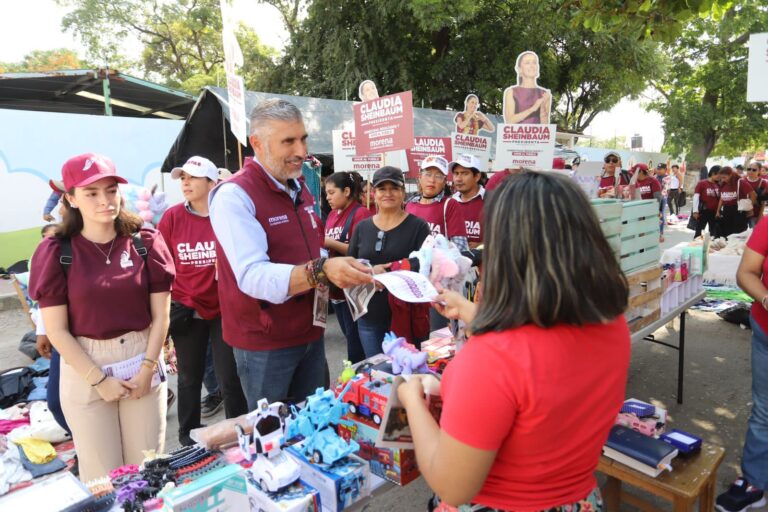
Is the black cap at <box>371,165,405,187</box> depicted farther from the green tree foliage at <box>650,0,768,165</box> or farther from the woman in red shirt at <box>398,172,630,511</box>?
the green tree foliage at <box>650,0,768,165</box>

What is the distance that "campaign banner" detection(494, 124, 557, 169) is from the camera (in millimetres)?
4648

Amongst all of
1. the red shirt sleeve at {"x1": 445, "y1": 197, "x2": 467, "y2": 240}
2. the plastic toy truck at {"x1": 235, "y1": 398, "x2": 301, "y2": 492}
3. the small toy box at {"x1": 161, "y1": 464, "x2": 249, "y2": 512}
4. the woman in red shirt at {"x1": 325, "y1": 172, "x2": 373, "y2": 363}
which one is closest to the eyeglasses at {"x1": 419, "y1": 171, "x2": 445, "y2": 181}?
the red shirt sleeve at {"x1": 445, "y1": 197, "x2": 467, "y2": 240}

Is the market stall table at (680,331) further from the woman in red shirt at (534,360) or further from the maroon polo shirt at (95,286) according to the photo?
the maroon polo shirt at (95,286)

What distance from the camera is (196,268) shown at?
3537 mm

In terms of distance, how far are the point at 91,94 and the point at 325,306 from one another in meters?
13.3

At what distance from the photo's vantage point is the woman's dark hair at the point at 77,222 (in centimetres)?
230

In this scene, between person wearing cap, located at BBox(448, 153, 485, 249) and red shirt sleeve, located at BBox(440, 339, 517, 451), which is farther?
person wearing cap, located at BBox(448, 153, 485, 249)

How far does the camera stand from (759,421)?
2.80 metres

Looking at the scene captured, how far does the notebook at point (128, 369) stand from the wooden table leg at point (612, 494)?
2.58 m

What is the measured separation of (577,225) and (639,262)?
9.72 feet

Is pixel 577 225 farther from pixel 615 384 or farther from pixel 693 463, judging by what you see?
pixel 693 463

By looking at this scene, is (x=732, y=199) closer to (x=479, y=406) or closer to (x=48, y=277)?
(x=479, y=406)

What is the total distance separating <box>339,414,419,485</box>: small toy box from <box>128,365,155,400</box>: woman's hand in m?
1.19

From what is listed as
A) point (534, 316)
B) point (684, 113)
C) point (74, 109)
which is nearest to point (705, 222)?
point (534, 316)
